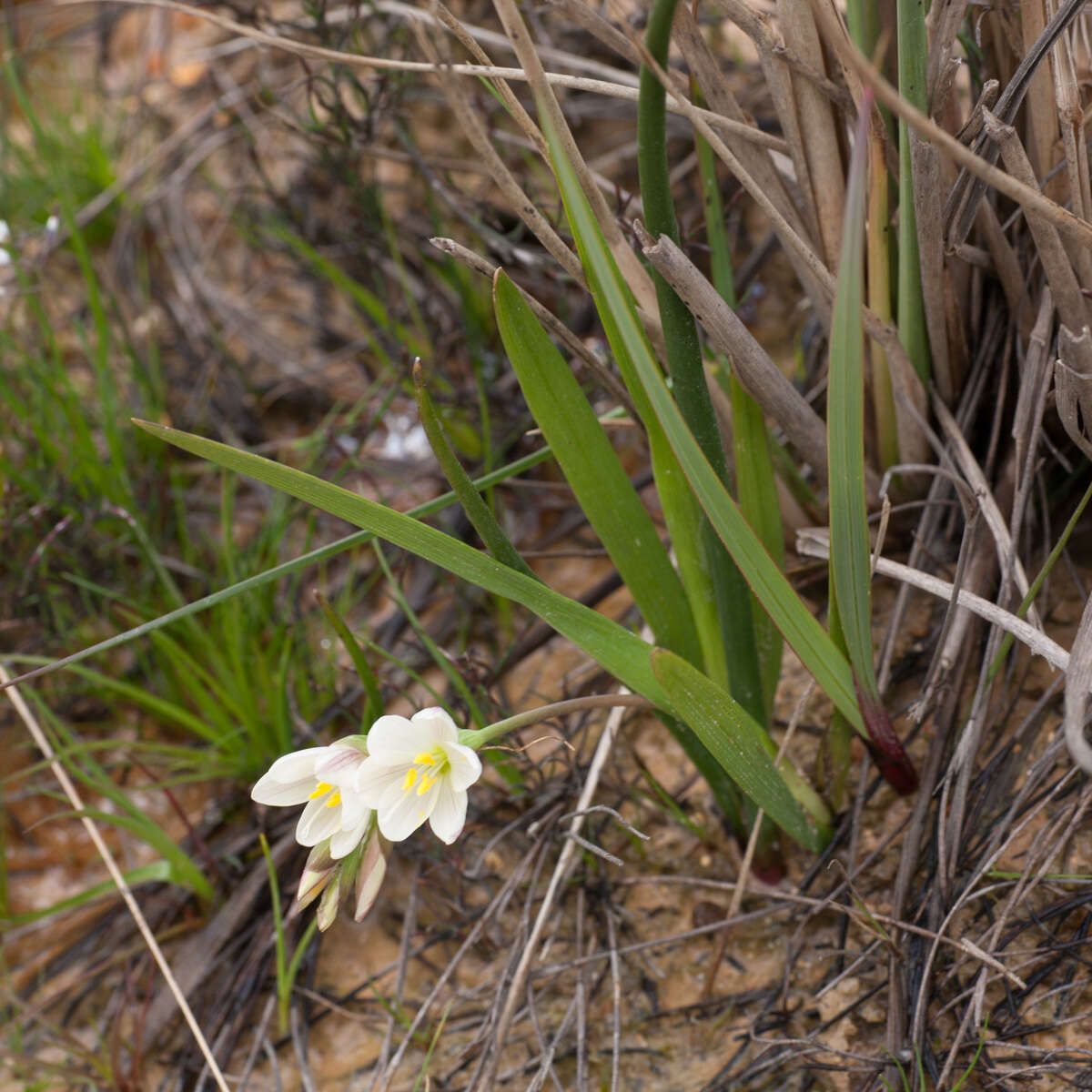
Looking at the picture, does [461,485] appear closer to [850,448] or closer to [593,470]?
[593,470]

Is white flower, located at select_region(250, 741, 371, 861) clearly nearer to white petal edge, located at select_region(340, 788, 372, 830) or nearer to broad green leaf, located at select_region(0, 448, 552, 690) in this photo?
white petal edge, located at select_region(340, 788, 372, 830)

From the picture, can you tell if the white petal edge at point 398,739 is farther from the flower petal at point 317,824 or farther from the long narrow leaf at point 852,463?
the long narrow leaf at point 852,463

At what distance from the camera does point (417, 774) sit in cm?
79

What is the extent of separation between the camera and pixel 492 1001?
1071 mm

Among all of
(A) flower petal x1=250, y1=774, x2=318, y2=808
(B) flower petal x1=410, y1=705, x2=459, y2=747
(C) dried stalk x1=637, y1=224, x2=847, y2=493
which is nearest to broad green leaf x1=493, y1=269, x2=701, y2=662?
(C) dried stalk x1=637, y1=224, x2=847, y2=493

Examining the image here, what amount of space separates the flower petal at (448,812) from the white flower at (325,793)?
0.06 meters

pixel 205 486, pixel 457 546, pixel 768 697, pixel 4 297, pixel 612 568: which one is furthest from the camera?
pixel 4 297

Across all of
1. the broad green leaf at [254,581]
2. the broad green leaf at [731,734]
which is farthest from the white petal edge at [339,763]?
the broad green leaf at [731,734]

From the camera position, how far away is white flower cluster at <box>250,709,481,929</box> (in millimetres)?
760

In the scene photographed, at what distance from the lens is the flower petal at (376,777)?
0.76 metres

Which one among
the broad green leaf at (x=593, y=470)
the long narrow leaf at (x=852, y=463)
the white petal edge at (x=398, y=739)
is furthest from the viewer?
the broad green leaf at (x=593, y=470)

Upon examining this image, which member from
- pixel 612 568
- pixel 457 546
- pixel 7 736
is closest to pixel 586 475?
pixel 457 546

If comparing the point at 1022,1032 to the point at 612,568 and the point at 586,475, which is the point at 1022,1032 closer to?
the point at 586,475

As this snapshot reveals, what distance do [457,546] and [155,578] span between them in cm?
100
